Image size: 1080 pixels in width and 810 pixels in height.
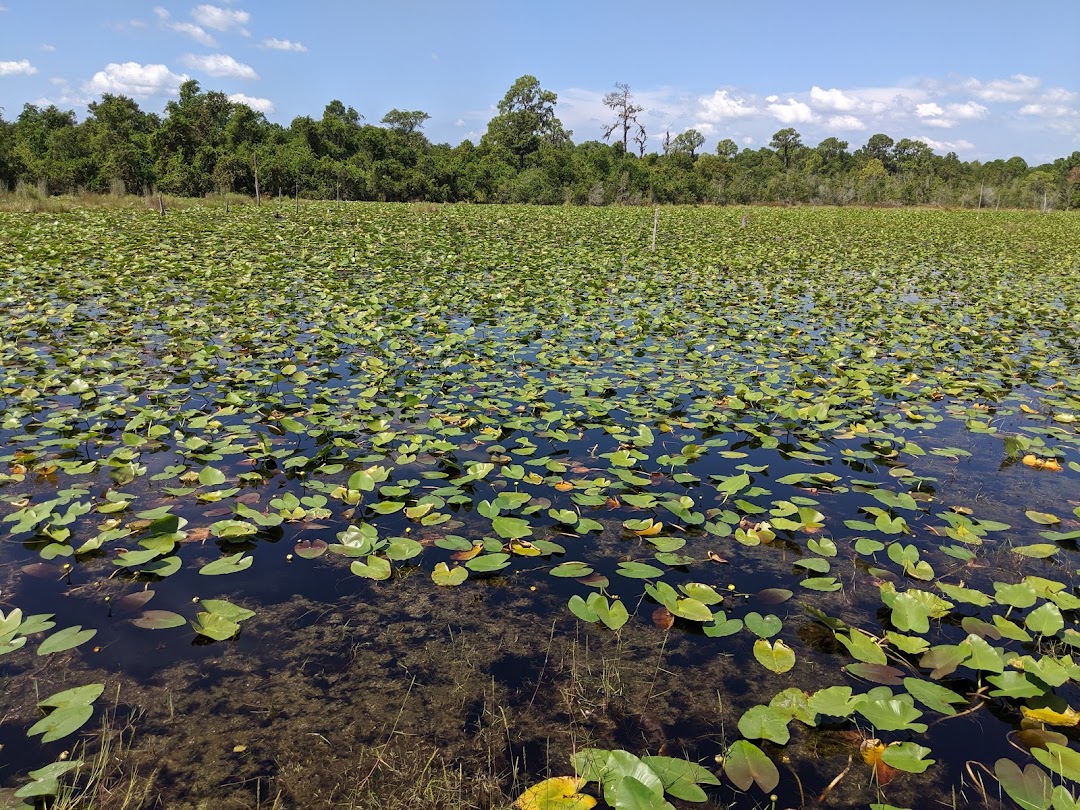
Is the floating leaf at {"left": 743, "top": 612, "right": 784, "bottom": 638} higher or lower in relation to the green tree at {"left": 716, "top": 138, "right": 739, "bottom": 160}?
lower

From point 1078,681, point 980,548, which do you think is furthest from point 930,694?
point 980,548

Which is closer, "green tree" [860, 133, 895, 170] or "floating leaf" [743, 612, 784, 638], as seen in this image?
"floating leaf" [743, 612, 784, 638]

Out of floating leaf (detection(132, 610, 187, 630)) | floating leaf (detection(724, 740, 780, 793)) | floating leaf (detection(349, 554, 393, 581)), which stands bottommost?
floating leaf (detection(724, 740, 780, 793))

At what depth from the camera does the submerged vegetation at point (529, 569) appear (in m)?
1.51

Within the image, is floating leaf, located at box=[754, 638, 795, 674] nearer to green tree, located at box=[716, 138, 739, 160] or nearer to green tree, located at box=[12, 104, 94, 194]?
green tree, located at box=[12, 104, 94, 194]

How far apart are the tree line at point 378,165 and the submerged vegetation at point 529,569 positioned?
21206 mm

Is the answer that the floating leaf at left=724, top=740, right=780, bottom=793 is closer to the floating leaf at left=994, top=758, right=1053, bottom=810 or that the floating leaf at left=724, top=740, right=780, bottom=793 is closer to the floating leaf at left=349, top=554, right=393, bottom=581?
the floating leaf at left=994, top=758, right=1053, bottom=810

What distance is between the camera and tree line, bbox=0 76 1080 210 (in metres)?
28.8

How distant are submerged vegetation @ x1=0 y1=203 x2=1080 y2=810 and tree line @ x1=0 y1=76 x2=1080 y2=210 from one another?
21206mm

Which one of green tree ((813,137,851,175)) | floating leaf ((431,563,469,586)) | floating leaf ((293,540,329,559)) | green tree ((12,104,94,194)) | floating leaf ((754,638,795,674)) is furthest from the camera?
green tree ((813,137,851,175))

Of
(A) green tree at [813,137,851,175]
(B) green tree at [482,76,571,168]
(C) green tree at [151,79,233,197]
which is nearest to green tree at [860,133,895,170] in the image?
→ (A) green tree at [813,137,851,175]

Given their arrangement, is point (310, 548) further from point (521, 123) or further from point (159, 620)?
point (521, 123)

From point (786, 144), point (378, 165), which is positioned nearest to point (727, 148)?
point (786, 144)

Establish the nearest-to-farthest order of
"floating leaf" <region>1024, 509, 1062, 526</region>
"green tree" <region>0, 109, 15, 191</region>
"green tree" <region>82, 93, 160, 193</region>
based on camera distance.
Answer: "floating leaf" <region>1024, 509, 1062, 526</region>
"green tree" <region>0, 109, 15, 191</region>
"green tree" <region>82, 93, 160, 193</region>
